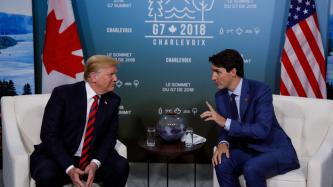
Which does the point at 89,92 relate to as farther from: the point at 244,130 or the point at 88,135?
the point at 244,130

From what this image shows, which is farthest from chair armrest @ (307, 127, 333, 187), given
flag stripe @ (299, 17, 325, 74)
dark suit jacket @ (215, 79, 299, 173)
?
flag stripe @ (299, 17, 325, 74)

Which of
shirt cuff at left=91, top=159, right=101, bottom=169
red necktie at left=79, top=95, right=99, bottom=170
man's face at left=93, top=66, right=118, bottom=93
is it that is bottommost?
shirt cuff at left=91, top=159, right=101, bottom=169

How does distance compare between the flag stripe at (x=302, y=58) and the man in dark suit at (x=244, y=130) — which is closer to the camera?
the man in dark suit at (x=244, y=130)

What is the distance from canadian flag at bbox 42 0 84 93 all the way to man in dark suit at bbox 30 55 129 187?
1124 millimetres

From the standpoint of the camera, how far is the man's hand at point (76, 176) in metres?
3.29

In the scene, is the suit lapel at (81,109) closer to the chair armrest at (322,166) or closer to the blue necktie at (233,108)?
the blue necktie at (233,108)

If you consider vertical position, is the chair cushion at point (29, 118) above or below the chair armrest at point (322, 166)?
above

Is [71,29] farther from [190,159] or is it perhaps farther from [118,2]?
[190,159]

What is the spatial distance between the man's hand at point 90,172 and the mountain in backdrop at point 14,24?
78.8 inches

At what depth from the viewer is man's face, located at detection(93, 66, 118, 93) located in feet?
11.7

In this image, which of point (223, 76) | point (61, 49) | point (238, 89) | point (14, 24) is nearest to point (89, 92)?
point (223, 76)

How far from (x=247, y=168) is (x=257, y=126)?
314mm

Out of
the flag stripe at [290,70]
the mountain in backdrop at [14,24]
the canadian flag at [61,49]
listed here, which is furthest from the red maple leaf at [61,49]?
the flag stripe at [290,70]

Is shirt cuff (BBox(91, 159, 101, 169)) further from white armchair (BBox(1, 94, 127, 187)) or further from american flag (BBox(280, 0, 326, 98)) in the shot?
A: american flag (BBox(280, 0, 326, 98))
